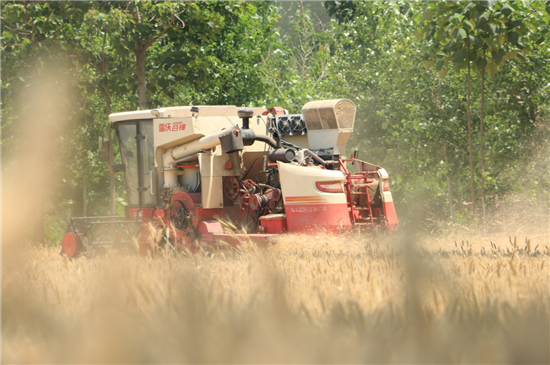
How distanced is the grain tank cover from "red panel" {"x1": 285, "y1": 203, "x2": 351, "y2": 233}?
1.84 meters

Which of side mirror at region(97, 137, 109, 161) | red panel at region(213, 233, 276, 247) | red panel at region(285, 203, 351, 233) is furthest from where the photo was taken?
side mirror at region(97, 137, 109, 161)

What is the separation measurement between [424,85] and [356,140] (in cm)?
366

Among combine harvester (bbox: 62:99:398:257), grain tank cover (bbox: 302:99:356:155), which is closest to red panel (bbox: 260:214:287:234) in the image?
combine harvester (bbox: 62:99:398:257)

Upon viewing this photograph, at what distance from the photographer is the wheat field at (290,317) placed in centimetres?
353

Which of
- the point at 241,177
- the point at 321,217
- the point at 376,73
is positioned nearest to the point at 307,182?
the point at 321,217

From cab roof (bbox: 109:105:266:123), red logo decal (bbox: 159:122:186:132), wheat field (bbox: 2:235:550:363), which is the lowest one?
wheat field (bbox: 2:235:550:363)

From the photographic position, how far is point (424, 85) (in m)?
14.4

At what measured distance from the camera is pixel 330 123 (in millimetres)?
9711

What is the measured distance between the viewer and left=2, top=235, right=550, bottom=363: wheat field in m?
3.53

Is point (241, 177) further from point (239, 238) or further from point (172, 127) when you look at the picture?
point (239, 238)

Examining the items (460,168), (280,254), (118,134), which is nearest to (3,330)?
(280,254)

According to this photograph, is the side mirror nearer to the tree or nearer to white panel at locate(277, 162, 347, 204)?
white panel at locate(277, 162, 347, 204)

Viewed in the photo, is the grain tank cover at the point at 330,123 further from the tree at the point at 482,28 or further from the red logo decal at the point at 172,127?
the red logo decal at the point at 172,127

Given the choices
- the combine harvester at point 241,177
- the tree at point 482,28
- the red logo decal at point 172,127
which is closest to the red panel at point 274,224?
the combine harvester at point 241,177
